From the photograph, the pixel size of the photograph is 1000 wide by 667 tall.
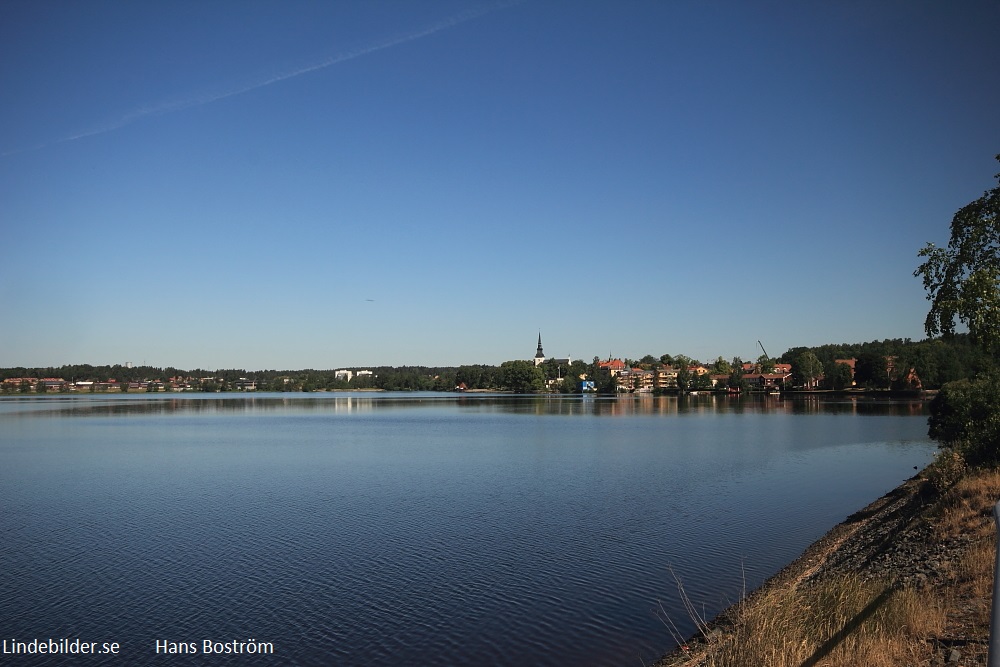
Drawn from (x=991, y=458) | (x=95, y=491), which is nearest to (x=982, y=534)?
(x=991, y=458)

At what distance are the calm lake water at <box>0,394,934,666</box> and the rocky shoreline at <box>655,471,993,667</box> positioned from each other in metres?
0.80

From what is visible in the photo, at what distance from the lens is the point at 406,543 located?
17375 millimetres


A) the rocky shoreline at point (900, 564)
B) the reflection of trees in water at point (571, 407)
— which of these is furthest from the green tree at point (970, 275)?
the reflection of trees in water at point (571, 407)

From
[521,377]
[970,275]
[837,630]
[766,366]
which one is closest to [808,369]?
[766,366]

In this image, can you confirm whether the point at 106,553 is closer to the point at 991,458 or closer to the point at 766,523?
the point at 766,523

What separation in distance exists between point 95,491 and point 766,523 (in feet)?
73.2

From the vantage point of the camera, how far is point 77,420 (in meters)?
66.7

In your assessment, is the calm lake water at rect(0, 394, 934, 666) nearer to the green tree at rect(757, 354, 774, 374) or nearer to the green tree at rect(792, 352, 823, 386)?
the green tree at rect(792, 352, 823, 386)

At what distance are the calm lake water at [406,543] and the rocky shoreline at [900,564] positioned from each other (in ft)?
2.62

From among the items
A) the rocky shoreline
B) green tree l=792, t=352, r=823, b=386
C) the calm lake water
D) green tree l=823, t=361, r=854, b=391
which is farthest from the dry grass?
green tree l=792, t=352, r=823, b=386

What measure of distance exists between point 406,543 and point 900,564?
10.6 m

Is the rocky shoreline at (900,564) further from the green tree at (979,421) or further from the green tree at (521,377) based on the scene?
the green tree at (521,377)

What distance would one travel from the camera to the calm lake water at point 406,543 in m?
11.5

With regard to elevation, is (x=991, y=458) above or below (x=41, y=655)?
above
